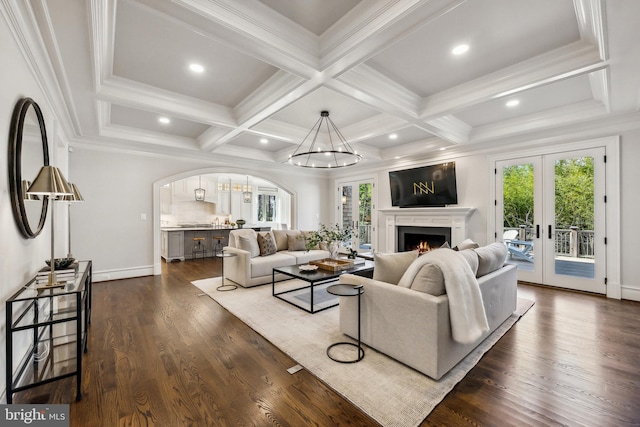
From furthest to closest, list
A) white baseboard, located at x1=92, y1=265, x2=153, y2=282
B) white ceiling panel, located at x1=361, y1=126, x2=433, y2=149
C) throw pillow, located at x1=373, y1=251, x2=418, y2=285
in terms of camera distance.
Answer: white ceiling panel, located at x1=361, y1=126, x2=433, y2=149 → white baseboard, located at x1=92, y1=265, x2=153, y2=282 → throw pillow, located at x1=373, y1=251, x2=418, y2=285

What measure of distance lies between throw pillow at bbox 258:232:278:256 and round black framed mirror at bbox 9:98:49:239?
2933 millimetres

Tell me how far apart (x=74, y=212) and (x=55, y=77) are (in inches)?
115

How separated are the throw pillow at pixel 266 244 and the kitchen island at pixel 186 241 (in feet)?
12.0

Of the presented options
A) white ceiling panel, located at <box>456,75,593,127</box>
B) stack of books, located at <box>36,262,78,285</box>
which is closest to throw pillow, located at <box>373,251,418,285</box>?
stack of books, located at <box>36,262,78,285</box>

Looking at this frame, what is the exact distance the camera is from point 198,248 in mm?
8094

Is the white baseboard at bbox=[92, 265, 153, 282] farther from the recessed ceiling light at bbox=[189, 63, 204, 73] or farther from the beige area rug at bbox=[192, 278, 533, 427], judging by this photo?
the recessed ceiling light at bbox=[189, 63, 204, 73]

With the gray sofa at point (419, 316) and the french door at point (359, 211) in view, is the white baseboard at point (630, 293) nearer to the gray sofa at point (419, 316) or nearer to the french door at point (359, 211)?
the gray sofa at point (419, 316)

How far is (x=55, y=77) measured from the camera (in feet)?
9.23

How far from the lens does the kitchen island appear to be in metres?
7.47

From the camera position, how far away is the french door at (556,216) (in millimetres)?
4254

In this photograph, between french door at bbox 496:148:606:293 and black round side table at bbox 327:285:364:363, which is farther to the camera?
french door at bbox 496:148:606:293

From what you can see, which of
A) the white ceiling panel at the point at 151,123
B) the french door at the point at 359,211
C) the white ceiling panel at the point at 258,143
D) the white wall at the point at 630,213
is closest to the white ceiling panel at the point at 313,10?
the white ceiling panel at the point at 151,123

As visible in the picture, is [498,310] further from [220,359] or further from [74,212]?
[74,212]

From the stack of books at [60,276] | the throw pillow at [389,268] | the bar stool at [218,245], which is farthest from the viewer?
the bar stool at [218,245]
